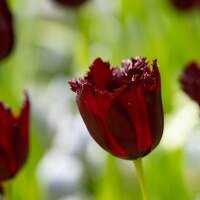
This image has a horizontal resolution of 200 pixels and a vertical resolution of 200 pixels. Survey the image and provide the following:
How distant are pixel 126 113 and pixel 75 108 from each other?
1074mm

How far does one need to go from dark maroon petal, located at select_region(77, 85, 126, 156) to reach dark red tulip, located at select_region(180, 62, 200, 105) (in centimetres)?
13

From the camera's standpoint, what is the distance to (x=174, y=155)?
4.34 ft

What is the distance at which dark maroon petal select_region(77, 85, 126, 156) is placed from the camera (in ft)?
2.27

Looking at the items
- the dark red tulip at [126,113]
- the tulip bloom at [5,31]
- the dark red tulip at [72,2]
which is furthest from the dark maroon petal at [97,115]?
the dark red tulip at [72,2]

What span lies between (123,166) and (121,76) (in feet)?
2.22

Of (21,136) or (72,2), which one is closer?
(21,136)

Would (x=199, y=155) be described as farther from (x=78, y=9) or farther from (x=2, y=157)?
(x=2, y=157)

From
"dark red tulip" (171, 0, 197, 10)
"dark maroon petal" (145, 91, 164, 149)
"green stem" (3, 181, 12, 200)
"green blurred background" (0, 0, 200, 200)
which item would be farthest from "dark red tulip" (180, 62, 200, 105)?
"dark red tulip" (171, 0, 197, 10)

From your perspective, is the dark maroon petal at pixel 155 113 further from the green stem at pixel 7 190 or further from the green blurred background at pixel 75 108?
the green blurred background at pixel 75 108

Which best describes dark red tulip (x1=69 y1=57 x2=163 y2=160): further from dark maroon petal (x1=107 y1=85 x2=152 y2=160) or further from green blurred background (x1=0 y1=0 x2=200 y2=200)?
green blurred background (x1=0 y1=0 x2=200 y2=200)

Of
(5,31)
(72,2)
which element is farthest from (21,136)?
(72,2)

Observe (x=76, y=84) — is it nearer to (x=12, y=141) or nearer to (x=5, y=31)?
(x=12, y=141)

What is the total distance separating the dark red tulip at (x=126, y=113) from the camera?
69 cm

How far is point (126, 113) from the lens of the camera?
2.31ft
